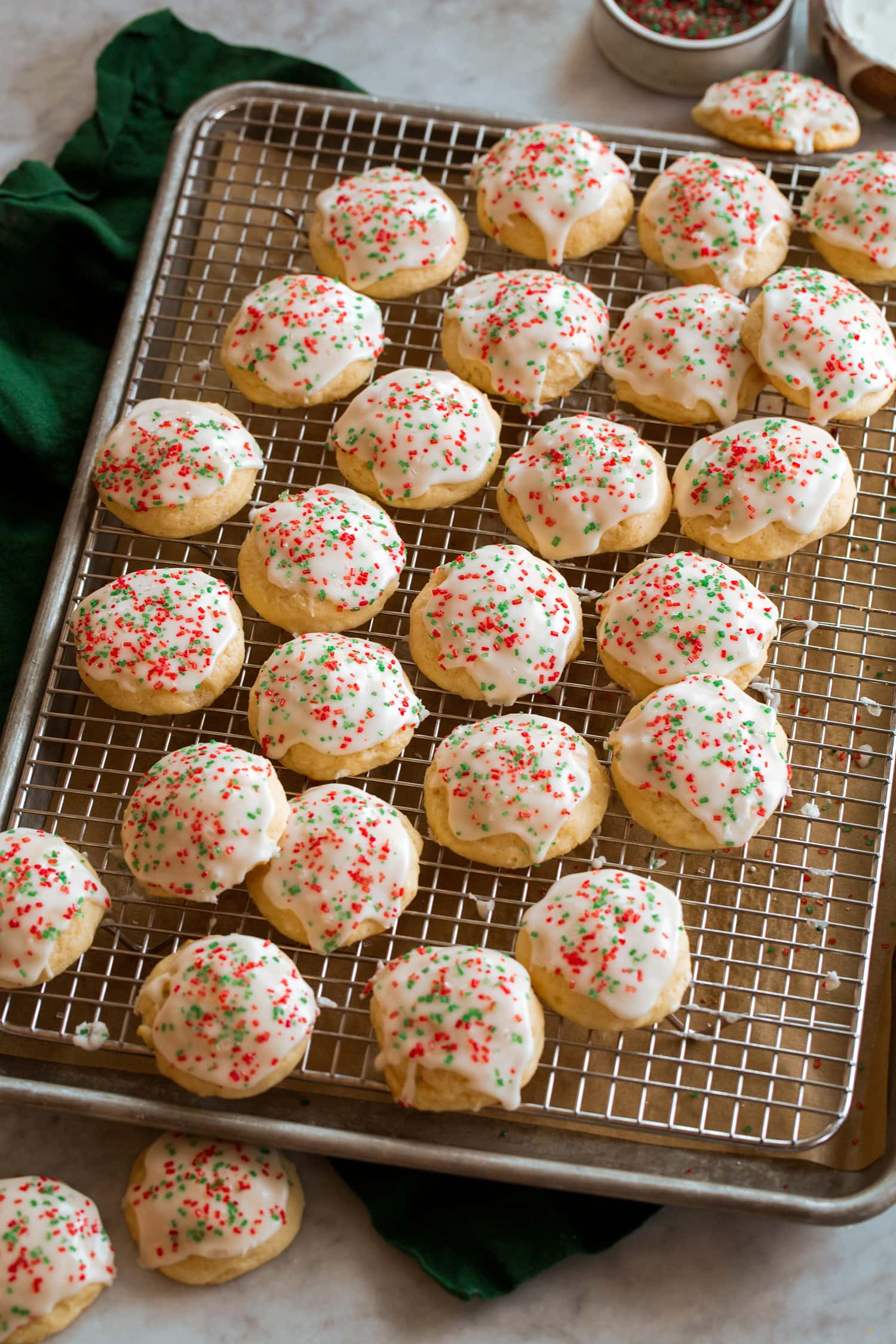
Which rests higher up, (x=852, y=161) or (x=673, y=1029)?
(x=852, y=161)

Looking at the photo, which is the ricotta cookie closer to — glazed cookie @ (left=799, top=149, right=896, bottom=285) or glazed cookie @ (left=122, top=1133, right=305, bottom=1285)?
glazed cookie @ (left=122, top=1133, right=305, bottom=1285)

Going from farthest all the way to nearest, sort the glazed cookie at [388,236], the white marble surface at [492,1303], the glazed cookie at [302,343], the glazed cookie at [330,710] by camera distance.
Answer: the glazed cookie at [388,236] → the glazed cookie at [302,343] → the glazed cookie at [330,710] → the white marble surface at [492,1303]

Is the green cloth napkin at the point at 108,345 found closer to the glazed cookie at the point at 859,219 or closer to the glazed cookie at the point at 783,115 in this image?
the glazed cookie at the point at 783,115

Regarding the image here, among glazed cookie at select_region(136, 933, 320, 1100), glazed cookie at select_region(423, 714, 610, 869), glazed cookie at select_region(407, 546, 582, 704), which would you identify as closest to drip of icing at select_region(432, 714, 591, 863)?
glazed cookie at select_region(423, 714, 610, 869)

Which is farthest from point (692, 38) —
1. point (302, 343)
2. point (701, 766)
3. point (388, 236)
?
point (701, 766)

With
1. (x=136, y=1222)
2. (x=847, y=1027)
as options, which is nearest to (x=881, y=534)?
(x=847, y=1027)

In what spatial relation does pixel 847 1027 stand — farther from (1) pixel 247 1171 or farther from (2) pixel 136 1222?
(2) pixel 136 1222

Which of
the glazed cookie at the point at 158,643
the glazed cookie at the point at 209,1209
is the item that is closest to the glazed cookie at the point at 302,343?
the glazed cookie at the point at 158,643

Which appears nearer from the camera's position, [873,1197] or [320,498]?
[873,1197]
